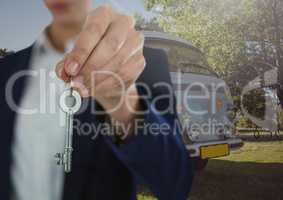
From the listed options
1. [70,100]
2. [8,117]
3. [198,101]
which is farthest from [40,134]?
[198,101]

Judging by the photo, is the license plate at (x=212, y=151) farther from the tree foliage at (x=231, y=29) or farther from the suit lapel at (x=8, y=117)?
the tree foliage at (x=231, y=29)

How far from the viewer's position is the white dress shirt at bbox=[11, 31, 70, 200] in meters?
1.09

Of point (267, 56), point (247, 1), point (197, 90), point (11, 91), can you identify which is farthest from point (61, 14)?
point (267, 56)

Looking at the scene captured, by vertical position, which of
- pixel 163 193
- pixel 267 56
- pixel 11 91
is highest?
pixel 267 56

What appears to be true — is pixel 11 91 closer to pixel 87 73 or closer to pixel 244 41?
pixel 87 73

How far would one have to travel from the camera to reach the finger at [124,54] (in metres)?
0.64

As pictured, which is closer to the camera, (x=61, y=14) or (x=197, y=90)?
(x=61, y=14)

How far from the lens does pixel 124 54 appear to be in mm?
654

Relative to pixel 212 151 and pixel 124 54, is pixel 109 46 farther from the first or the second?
pixel 212 151

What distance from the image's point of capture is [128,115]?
785 millimetres

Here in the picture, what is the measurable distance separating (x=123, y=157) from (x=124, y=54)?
0.27 meters

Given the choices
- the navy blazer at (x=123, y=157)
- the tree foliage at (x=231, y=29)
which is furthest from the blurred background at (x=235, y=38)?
the navy blazer at (x=123, y=157)

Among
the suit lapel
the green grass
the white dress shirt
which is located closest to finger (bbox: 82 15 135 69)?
the white dress shirt

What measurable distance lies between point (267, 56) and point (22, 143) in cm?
1111
